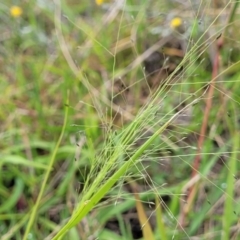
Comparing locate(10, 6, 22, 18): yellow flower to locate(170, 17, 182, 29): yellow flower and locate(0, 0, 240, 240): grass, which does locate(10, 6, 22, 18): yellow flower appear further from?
locate(170, 17, 182, 29): yellow flower

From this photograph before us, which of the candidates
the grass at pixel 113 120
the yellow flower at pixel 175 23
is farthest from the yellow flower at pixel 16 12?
the yellow flower at pixel 175 23

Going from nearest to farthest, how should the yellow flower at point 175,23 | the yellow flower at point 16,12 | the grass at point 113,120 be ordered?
the grass at point 113,120
the yellow flower at point 175,23
the yellow flower at point 16,12

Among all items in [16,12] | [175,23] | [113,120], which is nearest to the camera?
[113,120]

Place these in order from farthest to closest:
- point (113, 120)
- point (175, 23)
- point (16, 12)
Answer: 1. point (16, 12)
2. point (175, 23)
3. point (113, 120)

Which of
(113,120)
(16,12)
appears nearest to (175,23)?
(16,12)

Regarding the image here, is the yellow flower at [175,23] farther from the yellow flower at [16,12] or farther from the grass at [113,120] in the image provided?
the yellow flower at [16,12]

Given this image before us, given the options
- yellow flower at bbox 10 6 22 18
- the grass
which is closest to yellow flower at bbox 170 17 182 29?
the grass

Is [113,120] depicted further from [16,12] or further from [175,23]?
[16,12]

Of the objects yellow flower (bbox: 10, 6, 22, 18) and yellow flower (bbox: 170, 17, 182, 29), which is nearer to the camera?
yellow flower (bbox: 170, 17, 182, 29)

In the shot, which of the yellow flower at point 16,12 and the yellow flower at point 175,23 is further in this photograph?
the yellow flower at point 16,12
